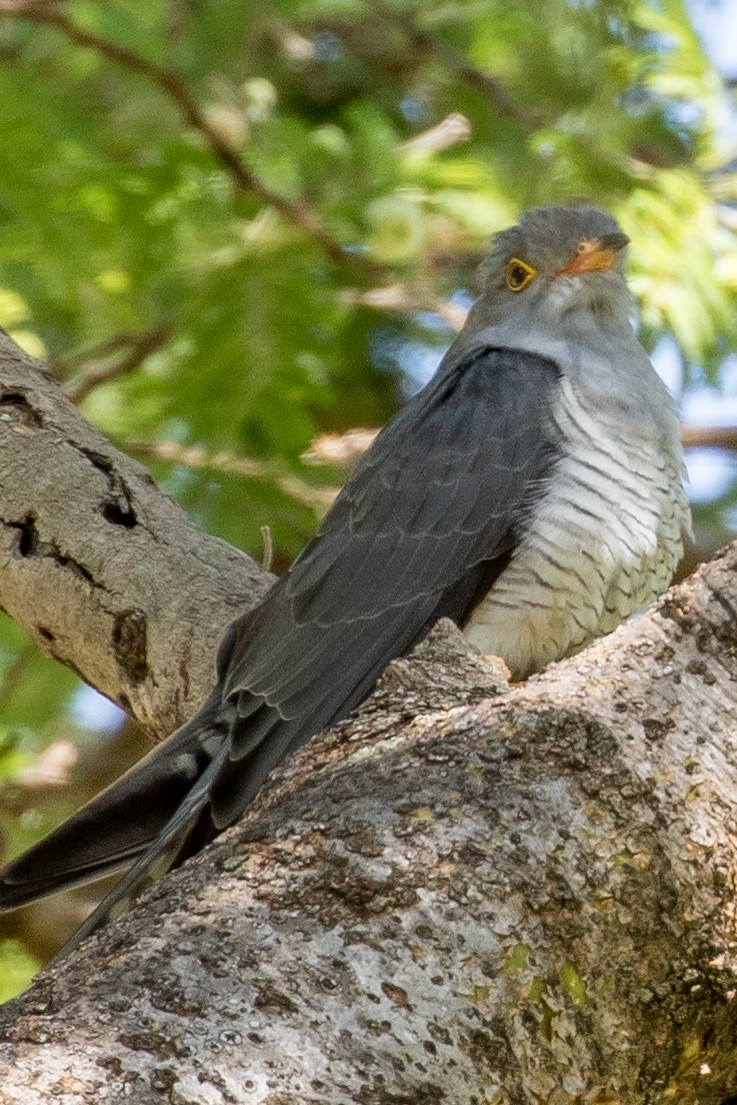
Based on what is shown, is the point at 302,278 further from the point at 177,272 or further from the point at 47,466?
the point at 47,466

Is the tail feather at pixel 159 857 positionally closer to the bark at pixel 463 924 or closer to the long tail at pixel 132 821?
the long tail at pixel 132 821

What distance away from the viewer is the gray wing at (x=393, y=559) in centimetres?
310

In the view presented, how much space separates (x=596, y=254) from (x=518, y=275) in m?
0.26

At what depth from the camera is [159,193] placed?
4.20 m

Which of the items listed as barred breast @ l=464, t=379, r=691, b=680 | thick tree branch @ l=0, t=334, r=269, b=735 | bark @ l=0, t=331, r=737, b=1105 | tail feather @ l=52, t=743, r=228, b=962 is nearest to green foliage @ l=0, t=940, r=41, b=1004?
thick tree branch @ l=0, t=334, r=269, b=735

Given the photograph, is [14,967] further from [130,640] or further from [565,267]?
[565,267]

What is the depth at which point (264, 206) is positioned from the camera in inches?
176

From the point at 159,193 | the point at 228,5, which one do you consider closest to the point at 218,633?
the point at 159,193

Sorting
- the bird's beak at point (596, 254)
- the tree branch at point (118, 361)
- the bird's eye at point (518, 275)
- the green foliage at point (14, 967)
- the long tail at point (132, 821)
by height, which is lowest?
the green foliage at point (14, 967)

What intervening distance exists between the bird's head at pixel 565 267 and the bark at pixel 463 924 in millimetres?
1940

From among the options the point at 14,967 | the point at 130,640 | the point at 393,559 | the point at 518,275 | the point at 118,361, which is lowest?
the point at 14,967

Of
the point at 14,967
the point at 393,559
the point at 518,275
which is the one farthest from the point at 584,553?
the point at 14,967

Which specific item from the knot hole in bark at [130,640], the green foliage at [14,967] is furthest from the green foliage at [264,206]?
the knot hole in bark at [130,640]

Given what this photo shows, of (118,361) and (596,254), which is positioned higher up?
(596,254)
